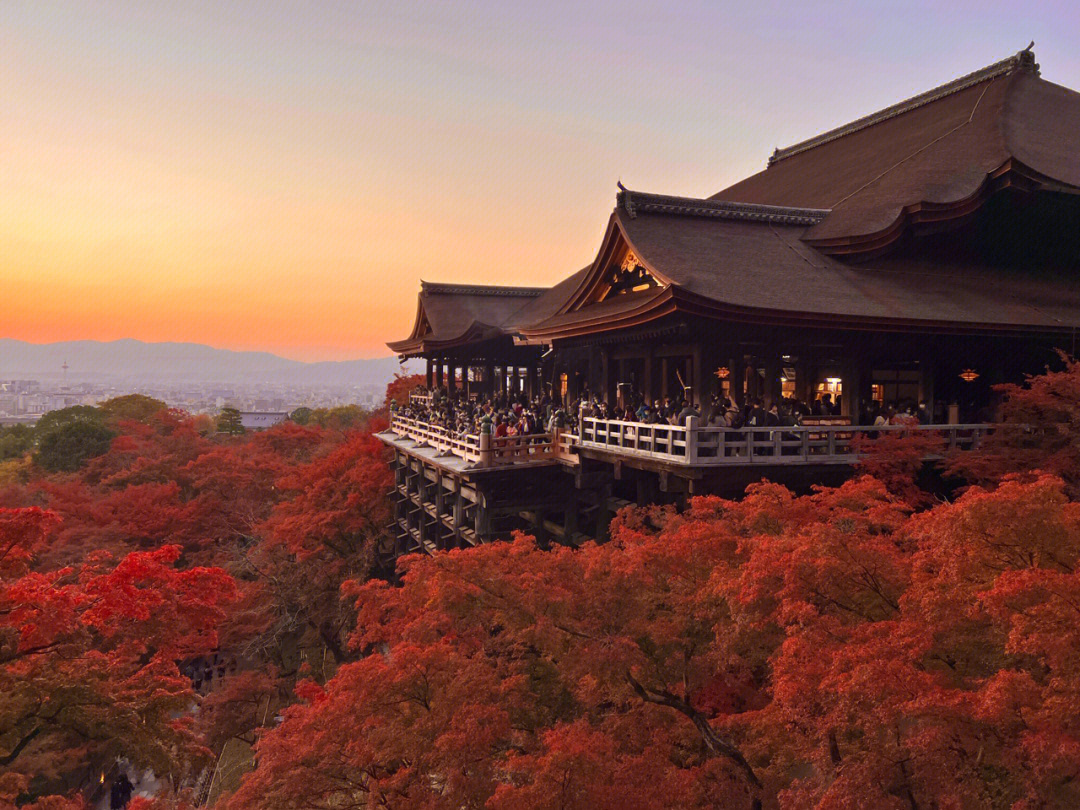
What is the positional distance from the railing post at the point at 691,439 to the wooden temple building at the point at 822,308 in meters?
0.06

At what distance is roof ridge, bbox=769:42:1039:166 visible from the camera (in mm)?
21797

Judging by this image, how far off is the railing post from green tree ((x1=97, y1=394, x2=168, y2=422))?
58.6 metres

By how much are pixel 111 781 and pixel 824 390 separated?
2488 centimetres

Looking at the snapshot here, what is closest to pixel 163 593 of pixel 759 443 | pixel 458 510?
pixel 458 510

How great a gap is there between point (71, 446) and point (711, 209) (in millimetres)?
46740

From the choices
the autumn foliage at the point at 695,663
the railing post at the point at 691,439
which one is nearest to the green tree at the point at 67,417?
the autumn foliage at the point at 695,663

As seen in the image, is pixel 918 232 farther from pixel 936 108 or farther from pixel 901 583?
pixel 901 583

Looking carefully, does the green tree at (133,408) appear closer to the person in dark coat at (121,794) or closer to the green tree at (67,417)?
Answer: the green tree at (67,417)

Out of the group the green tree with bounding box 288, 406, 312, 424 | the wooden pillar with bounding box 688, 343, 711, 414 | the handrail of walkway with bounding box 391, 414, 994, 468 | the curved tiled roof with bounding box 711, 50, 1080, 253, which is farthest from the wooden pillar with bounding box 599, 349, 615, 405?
the green tree with bounding box 288, 406, 312, 424

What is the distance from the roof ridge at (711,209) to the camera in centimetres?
1727

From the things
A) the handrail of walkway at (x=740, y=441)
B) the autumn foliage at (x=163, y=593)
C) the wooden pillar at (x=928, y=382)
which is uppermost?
the wooden pillar at (x=928, y=382)

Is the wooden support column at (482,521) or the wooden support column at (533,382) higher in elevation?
the wooden support column at (533,382)

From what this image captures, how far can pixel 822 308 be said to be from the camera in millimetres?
13625

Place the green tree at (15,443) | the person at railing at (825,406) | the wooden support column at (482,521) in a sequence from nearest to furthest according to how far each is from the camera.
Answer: the person at railing at (825,406) → the wooden support column at (482,521) → the green tree at (15,443)
